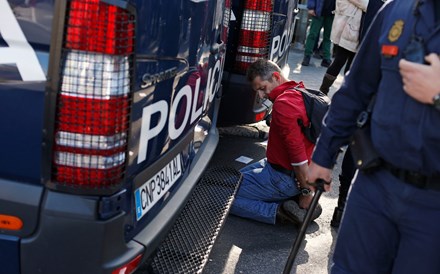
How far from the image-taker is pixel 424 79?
5.32 feet

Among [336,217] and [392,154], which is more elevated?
[392,154]

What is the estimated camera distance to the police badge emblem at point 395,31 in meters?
1.74

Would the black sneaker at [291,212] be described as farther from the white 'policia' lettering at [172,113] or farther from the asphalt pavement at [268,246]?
the white 'policia' lettering at [172,113]

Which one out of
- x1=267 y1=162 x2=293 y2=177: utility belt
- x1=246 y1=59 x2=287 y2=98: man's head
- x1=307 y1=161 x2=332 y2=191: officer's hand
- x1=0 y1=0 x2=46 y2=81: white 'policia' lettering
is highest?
x1=0 y1=0 x2=46 y2=81: white 'policia' lettering

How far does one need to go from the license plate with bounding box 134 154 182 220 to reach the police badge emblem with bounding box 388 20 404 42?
1052mm

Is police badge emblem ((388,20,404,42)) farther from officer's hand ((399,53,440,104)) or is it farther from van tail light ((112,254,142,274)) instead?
van tail light ((112,254,142,274))

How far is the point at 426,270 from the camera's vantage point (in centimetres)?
181

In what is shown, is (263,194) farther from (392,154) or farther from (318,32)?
(318,32)

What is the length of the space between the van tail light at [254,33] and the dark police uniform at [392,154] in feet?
6.58

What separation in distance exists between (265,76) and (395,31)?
6.19 ft

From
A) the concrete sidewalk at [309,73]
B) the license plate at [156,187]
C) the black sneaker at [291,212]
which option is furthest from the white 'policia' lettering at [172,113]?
the concrete sidewalk at [309,73]

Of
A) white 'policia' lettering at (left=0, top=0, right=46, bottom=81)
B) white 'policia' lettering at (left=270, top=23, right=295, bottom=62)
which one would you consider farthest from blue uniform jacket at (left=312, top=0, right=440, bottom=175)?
white 'policia' lettering at (left=270, top=23, right=295, bottom=62)

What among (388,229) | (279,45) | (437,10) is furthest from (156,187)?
(279,45)

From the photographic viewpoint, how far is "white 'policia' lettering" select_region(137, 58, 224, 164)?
6.53ft
